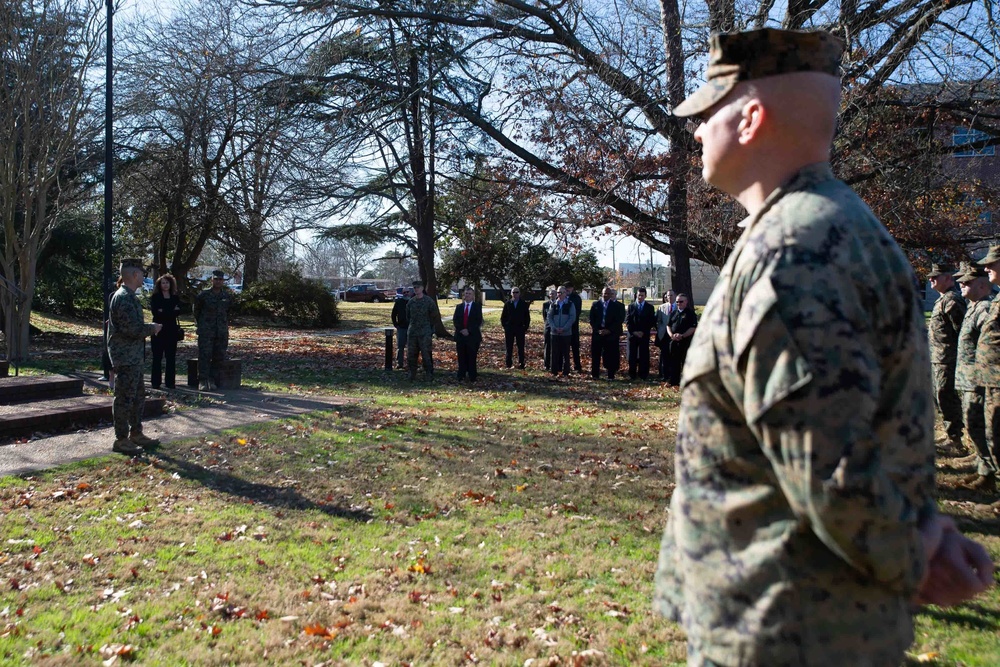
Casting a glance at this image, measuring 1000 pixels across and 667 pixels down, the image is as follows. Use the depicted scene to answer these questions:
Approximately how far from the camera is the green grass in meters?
4.29

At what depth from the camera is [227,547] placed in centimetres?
587

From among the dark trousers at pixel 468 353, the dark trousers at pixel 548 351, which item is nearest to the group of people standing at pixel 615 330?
the dark trousers at pixel 548 351

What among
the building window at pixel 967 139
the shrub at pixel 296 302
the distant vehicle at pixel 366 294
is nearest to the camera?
the building window at pixel 967 139

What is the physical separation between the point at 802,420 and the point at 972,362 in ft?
23.6

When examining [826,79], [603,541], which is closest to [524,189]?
[603,541]

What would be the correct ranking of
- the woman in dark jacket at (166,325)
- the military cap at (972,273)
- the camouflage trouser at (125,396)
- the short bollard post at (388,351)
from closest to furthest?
1. the military cap at (972,273)
2. the camouflage trouser at (125,396)
3. the woman in dark jacket at (166,325)
4. the short bollard post at (388,351)

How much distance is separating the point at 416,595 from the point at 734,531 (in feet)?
11.9

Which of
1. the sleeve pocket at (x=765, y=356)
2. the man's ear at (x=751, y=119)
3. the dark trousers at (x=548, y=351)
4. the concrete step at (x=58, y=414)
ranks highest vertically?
the man's ear at (x=751, y=119)

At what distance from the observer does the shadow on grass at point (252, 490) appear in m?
6.89

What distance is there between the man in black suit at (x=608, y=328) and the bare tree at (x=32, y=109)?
12.1 metres

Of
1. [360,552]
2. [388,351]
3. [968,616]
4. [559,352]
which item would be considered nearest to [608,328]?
[559,352]

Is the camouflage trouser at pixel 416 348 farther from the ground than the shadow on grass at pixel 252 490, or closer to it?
farther from the ground

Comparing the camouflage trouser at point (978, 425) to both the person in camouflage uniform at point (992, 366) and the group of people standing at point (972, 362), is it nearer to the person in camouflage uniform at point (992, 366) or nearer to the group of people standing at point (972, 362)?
the group of people standing at point (972, 362)

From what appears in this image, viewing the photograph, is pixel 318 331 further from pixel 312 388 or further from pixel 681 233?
pixel 681 233
